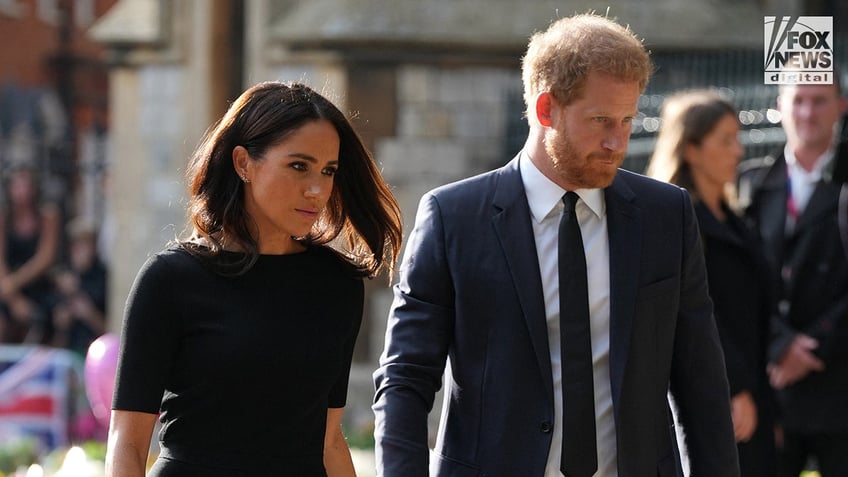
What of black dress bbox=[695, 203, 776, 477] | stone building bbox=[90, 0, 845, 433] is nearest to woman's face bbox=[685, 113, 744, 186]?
black dress bbox=[695, 203, 776, 477]

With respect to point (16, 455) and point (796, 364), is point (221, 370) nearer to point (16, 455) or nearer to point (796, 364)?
point (796, 364)

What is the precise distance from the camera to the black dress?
17.6ft

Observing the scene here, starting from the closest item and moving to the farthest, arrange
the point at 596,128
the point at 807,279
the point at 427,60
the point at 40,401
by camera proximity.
Answer: the point at 596,128
the point at 807,279
the point at 427,60
the point at 40,401

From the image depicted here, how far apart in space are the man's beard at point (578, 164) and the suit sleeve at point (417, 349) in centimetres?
31

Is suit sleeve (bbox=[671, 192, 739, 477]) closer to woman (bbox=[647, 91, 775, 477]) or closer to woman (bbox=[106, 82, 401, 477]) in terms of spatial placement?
woman (bbox=[106, 82, 401, 477])

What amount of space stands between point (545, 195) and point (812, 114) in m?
2.82

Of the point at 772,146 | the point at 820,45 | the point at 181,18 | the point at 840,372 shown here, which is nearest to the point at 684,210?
the point at 840,372

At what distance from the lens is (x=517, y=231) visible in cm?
365

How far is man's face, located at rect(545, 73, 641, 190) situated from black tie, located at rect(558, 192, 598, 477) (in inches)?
8.1

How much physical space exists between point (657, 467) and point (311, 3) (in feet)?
24.0

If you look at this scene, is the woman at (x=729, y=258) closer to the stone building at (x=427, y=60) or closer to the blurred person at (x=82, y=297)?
the stone building at (x=427, y=60)

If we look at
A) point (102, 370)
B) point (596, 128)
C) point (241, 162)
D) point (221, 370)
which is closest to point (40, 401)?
point (102, 370)

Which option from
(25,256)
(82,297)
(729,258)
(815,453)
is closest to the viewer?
(729,258)

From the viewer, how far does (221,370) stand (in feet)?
11.4
